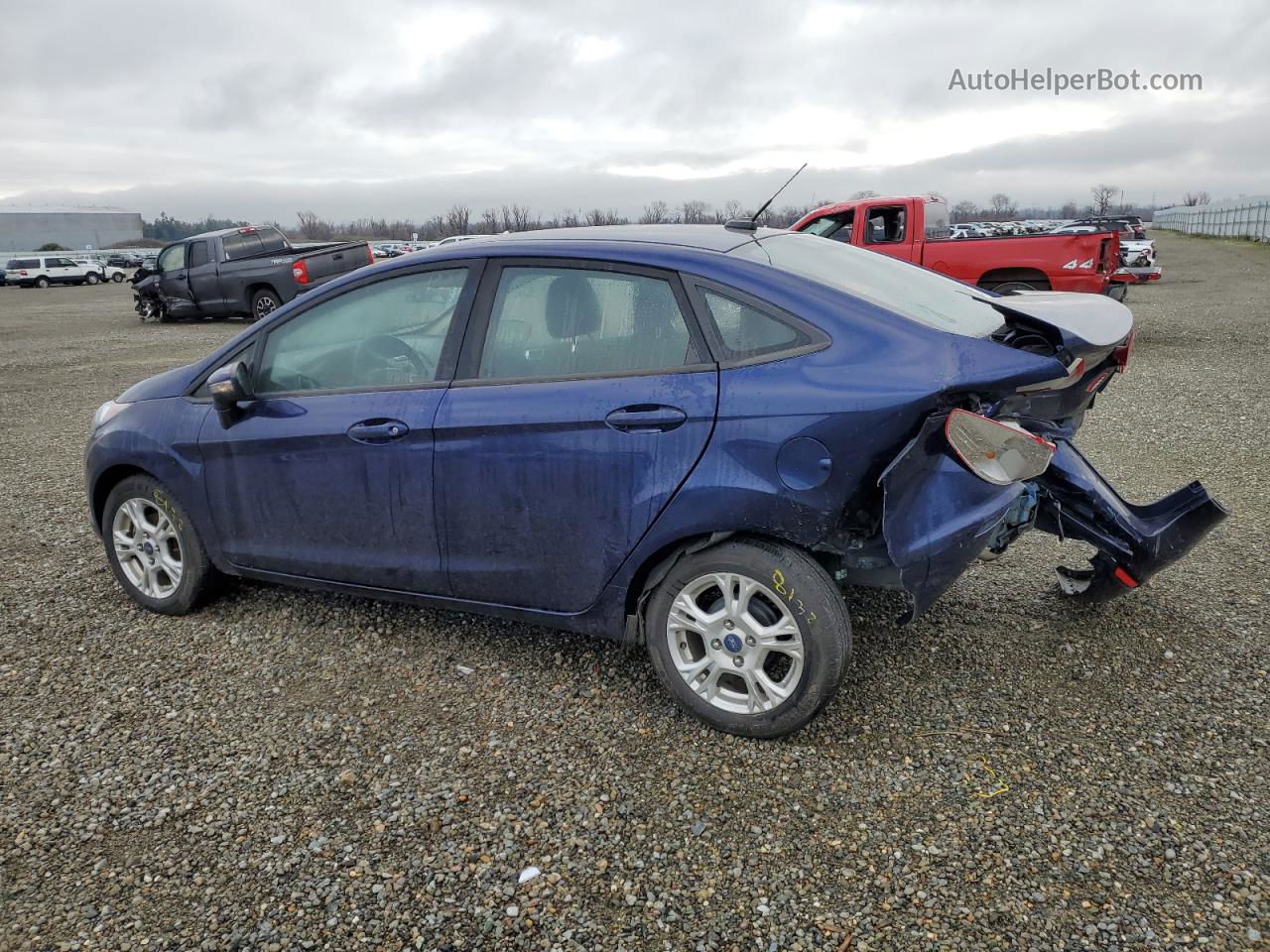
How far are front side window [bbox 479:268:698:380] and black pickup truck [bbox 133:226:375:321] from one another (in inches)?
567

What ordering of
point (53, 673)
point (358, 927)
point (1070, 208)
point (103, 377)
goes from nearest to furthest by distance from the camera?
point (358, 927)
point (53, 673)
point (103, 377)
point (1070, 208)

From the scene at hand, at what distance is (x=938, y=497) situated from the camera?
2.76m

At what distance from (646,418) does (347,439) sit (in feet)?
4.13

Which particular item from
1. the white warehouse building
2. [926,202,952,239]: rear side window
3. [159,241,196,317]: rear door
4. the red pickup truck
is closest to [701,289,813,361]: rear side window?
Answer: the red pickup truck

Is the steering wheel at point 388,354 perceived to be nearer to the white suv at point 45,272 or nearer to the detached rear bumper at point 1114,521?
the detached rear bumper at point 1114,521

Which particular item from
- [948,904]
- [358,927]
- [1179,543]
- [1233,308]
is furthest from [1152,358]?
[358,927]

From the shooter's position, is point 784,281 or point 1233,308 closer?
point 784,281

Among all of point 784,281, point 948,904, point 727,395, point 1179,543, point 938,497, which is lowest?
point 948,904

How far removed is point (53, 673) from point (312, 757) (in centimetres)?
144

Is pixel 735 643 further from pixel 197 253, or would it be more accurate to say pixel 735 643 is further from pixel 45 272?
pixel 45 272

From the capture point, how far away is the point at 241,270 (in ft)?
57.5

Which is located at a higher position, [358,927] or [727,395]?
[727,395]

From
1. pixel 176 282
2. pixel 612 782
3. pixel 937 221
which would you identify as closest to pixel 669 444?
pixel 612 782

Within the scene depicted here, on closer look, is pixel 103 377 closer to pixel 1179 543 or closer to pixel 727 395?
pixel 727 395
